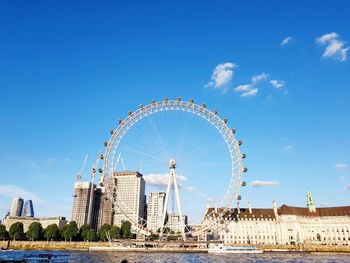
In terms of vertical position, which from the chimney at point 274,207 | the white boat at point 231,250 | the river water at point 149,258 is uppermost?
the chimney at point 274,207

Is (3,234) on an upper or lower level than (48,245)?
upper

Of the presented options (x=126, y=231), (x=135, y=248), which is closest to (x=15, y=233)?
(x=126, y=231)

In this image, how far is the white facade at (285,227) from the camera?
145000 mm

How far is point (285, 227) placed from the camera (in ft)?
481

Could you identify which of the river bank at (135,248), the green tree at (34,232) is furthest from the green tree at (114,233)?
the green tree at (34,232)

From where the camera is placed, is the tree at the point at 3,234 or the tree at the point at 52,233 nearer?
the tree at the point at 3,234

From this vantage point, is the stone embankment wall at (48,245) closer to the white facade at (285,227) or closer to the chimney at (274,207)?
the white facade at (285,227)

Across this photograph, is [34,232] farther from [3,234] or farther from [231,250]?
[231,250]

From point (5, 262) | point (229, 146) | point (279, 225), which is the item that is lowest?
point (5, 262)

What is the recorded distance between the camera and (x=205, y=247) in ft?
342

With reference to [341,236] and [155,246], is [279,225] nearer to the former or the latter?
[341,236]

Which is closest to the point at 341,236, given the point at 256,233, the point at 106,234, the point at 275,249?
the point at 256,233

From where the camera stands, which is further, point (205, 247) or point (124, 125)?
point (205, 247)

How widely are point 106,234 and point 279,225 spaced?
73.9 m
